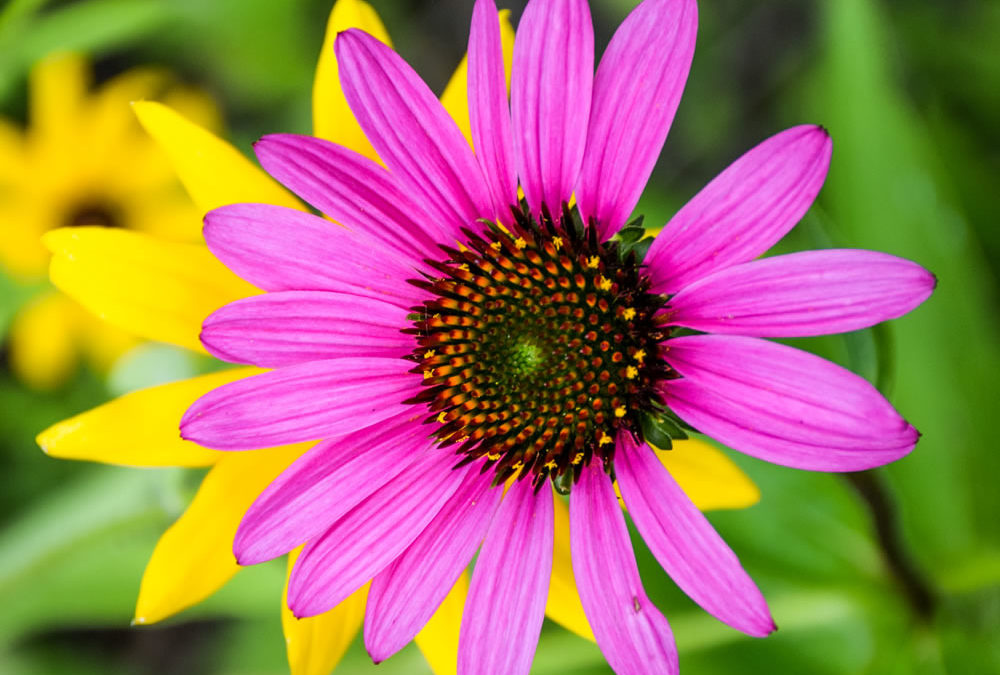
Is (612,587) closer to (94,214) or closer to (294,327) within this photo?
(294,327)

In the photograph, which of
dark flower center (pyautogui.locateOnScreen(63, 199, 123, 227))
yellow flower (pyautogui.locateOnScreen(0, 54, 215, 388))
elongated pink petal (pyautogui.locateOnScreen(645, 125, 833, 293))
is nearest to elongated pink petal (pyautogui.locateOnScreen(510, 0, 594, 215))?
elongated pink petal (pyautogui.locateOnScreen(645, 125, 833, 293))

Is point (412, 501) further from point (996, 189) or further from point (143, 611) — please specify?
point (996, 189)

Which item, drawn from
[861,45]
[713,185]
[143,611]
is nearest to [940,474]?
[861,45]

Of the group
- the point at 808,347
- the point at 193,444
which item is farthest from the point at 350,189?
the point at 808,347

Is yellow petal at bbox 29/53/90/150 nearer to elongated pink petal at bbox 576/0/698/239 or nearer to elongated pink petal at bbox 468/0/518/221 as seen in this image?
elongated pink petal at bbox 468/0/518/221

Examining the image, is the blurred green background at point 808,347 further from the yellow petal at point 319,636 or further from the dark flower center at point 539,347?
the yellow petal at point 319,636
